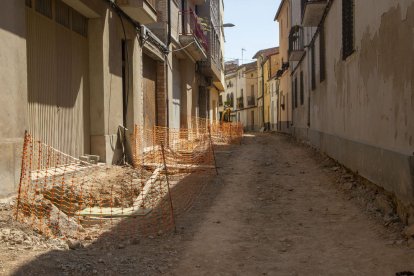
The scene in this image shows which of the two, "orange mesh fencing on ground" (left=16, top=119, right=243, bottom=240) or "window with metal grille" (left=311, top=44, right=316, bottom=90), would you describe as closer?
"orange mesh fencing on ground" (left=16, top=119, right=243, bottom=240)

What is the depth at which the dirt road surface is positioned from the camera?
13.6 feet

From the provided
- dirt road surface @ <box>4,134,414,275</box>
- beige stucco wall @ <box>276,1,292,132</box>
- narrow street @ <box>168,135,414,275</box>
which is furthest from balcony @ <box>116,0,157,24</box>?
beige stucco wall @ <box>276,1,292,132</box>

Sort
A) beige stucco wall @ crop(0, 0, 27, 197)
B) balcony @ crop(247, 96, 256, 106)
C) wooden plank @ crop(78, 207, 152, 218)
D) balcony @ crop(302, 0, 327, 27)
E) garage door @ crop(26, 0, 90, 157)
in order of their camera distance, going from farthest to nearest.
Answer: balcony @ crop(247, 96, 256, 106) → balcony @ crop(302, 0, 327, 27) → garage door @ crop(26, 0, 90, 157) → wooden plank @ crop(78, 207, 152, 218) → beige stucco wall @ crop(0, 0, 27, 197)

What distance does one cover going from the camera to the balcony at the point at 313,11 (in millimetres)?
11789

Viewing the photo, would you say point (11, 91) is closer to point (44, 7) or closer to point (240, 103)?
point (44, 7)

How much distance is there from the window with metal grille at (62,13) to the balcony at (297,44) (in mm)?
11767

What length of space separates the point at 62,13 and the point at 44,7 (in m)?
0.72

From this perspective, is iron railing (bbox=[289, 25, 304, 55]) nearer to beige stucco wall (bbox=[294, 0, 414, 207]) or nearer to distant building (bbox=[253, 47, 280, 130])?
beige stucco wall (bbox=[294, 0, 414, 207])

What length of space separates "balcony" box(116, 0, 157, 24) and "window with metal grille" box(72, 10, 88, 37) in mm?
1178

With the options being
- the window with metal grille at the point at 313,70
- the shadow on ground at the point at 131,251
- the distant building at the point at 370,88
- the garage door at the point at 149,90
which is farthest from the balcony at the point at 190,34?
the shadow on ground at the point at 131,251

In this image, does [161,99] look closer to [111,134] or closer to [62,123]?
[111,134]

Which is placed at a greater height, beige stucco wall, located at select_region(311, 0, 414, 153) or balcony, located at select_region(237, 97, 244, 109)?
balcony, located at select_region(237, 97, 244, 109)

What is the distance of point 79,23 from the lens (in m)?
8.88

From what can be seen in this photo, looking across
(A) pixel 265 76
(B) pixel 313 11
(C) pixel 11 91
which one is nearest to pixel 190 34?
(B) pixel 313 11
